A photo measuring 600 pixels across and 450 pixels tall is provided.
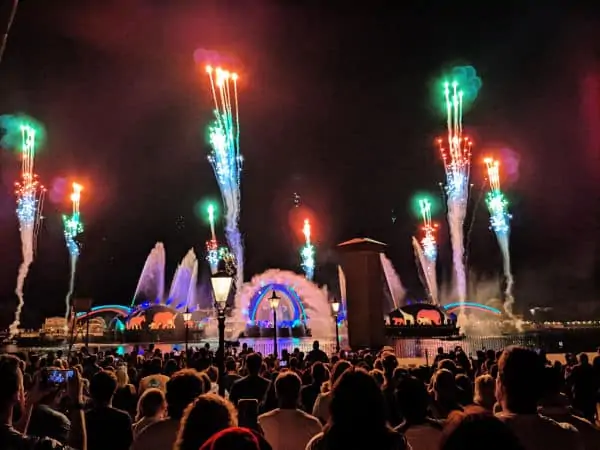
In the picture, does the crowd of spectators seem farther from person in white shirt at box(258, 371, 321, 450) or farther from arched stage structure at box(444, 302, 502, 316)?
arched stage structure at box(444, 302, 502, 316)

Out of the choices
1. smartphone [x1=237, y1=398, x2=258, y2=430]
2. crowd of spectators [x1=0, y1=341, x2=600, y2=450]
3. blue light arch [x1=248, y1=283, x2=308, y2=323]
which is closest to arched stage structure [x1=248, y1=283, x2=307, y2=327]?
blue light arch [x1=248, y1=283, x2=308, y2=323]

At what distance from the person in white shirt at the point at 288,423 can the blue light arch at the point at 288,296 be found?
60.0m

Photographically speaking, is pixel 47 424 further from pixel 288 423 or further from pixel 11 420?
pixel 288 423

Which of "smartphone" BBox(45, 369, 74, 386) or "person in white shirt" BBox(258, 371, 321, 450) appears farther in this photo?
"smartphone" BBox(45, 369, 74, 386)

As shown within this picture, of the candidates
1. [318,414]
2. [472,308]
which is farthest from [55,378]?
[472,308]

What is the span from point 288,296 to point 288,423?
207 feet

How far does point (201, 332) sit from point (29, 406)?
60.5 meters

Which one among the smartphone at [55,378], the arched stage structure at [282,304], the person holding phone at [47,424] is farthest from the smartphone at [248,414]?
the arched stage structure at [282,304]

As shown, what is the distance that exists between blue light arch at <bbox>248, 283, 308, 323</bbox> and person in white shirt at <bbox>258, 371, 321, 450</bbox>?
60.0 meters

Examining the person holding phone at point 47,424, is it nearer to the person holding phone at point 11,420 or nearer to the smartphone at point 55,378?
the person holding phone at point 11,420

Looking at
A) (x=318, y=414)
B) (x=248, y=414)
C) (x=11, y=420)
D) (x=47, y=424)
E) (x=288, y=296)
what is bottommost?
(x=318, y=414)

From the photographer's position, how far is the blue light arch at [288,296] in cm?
6619

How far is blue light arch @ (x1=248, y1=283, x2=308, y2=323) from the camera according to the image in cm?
6619

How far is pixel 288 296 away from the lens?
224 feet
